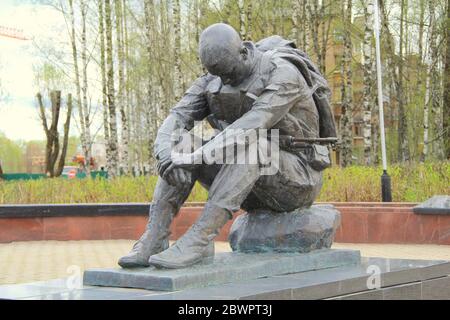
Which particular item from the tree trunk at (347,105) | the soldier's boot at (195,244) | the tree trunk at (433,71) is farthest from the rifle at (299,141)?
the tree trunk at (433,71)

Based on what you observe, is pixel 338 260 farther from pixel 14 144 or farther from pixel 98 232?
pixel 14 144

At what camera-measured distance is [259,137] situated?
19.2 feet

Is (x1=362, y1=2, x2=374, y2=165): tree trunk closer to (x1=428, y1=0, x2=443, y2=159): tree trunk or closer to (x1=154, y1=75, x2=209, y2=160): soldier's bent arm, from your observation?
(x1=428, y1=0, x2=443, y2=159): tree trunk

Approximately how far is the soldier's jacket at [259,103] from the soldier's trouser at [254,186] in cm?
22

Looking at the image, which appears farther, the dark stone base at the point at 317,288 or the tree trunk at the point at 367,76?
the tree trunk at the point at 367,76

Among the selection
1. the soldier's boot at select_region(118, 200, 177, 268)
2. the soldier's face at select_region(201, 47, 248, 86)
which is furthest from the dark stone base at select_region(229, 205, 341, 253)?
the soldier's face at select_region(201, 47, 248, 86)

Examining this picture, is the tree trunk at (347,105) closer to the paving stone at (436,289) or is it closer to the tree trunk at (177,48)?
the tree trunk at (177,48)

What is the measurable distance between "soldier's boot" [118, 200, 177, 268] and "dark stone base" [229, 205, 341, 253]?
73cm

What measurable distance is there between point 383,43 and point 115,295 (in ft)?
94.6

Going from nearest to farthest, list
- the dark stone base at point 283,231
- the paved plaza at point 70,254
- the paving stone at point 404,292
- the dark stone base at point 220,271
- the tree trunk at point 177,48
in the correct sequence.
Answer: the dark stone base at point 220,271
the paving stone at point 404,292
the dark stone base at point 283,231
the paved plaza at point 70,254
the tree trunk at point 177,48

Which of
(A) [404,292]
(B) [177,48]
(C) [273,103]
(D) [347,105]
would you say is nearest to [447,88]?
(D) [347,105]

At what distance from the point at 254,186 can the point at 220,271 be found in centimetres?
96

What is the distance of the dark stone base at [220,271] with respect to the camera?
5168 mm

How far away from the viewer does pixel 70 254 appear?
11.9 m
